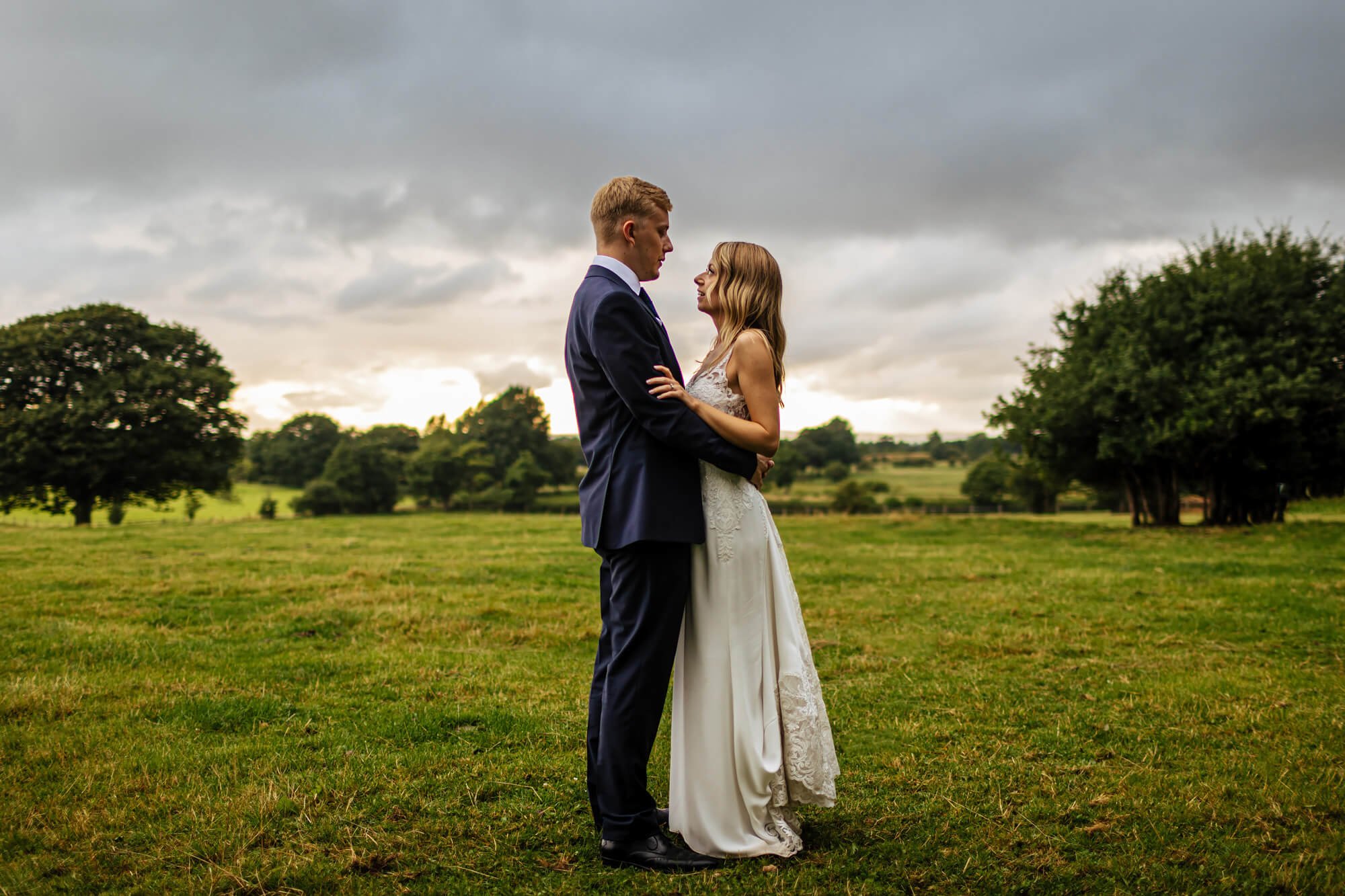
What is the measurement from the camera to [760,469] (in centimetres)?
392

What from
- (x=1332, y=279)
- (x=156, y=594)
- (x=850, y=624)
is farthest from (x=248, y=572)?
(x=1332, y=279)

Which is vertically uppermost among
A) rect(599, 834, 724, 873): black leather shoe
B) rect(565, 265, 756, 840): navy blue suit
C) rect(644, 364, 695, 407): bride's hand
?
rect(644, 364, 695, 407): bride's hand

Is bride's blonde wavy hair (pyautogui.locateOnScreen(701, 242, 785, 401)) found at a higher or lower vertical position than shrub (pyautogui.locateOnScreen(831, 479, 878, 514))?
higher

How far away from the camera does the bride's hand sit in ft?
11.7

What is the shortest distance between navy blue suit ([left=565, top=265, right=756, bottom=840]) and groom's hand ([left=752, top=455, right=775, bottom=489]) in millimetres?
129

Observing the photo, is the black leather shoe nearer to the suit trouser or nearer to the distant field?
the suit trouser

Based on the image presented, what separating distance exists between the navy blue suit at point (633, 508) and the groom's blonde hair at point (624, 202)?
8.7 inches

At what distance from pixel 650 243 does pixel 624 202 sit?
214 millimetres

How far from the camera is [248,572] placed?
1316cm

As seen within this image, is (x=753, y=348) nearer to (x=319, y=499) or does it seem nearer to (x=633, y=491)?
(x=633, y=491)

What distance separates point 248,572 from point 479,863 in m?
11.1

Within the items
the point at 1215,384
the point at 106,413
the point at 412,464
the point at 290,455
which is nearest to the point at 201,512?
the point at 106,413

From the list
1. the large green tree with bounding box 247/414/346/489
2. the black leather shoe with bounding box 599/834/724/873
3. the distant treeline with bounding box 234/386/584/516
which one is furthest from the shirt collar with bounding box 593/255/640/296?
the large green tree with bounding box 247/414/346/489

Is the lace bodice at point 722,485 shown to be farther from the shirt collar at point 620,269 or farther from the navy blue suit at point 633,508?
the shirt collar at point 620,269
